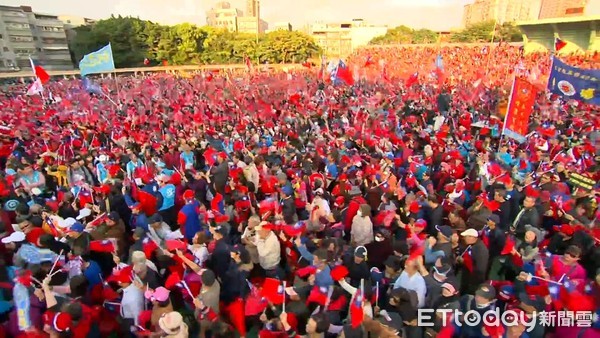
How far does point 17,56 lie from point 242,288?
62290mm

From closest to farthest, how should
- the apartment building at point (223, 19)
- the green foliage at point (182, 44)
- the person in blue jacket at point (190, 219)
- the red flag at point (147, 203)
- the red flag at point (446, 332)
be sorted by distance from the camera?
1. the red flag at point (446, 332)
2. the person in blue jacket at point (190, 219)
3. the red flag at point (147, 203)
4. the green foliage at point (182, 44)
5. the apartment building at point (223, 19)

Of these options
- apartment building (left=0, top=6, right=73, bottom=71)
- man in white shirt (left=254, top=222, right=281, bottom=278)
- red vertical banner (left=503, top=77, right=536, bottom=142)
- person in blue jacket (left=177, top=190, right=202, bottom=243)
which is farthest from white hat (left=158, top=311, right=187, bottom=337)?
apartment building (left=0, top=6, right=73, bottom=71)

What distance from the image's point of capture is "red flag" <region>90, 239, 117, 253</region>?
14.3 feet

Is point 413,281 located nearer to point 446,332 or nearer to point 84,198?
point 446,332

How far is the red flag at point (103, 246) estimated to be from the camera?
435cm

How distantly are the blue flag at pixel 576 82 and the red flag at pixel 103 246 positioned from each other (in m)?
8.67

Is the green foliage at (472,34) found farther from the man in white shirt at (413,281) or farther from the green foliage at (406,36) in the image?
the man in white shirt at (413,281)

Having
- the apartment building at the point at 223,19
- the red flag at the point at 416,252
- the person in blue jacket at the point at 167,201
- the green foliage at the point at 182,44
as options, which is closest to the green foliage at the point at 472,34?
the green foliage at the point at 182,44

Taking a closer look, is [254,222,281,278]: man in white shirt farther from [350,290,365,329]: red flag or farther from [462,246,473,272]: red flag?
[462,246,473,272]: red flag

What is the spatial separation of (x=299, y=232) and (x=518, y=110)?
5.81 meters

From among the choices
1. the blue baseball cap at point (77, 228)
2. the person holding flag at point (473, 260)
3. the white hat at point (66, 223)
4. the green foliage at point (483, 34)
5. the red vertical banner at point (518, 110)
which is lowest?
the person holding flag at point (473, 260)

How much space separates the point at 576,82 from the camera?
318 inches

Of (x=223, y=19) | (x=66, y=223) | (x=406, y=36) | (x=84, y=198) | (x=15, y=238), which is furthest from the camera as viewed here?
(x=223, y=19)

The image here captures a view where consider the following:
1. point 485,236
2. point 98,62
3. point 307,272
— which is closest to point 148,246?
point 307,272
